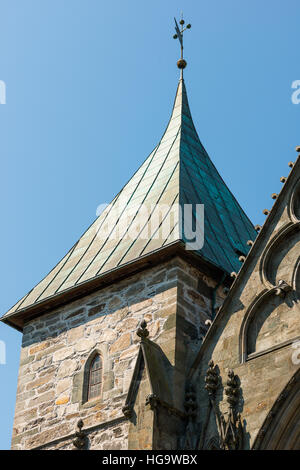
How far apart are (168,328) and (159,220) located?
2223 millimetres

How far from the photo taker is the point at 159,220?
15078mm

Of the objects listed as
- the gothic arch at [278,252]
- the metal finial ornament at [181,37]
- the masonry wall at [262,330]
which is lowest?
the masonry wall at [262,330]

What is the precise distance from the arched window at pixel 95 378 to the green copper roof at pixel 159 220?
1.33 metres

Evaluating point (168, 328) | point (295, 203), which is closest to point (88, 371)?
point (168, 328)

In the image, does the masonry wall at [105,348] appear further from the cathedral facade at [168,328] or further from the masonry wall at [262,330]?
the masonry wall at [262,330]

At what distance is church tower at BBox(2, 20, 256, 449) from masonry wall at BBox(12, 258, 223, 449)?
2cm

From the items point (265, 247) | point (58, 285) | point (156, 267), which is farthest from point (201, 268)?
point (58, 285)

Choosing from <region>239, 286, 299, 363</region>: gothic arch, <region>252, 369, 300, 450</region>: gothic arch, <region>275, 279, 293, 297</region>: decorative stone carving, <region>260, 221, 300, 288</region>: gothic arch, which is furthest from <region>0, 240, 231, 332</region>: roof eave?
<region>252, 369, 300, 450</region>: gothic arch

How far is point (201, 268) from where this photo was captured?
1429 centimetres

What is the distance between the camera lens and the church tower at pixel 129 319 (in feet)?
42.0

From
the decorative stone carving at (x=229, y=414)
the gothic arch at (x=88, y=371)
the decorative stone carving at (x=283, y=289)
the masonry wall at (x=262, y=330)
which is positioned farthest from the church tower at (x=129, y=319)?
the decorative stone carving at (x=283, y=289)

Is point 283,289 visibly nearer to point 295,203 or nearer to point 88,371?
point 295,203

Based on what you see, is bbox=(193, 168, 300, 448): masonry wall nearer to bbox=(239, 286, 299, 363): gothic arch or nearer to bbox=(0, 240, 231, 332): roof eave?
bbox=(239, 286, 299, 363): gothic arch
